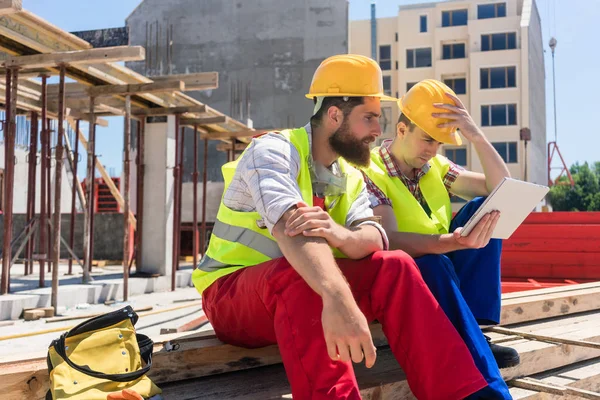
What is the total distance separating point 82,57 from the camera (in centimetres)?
736

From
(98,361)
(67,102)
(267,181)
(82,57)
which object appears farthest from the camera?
(67,102)

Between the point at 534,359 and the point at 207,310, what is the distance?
1.63 meters

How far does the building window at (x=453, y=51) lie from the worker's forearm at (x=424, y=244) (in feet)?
115

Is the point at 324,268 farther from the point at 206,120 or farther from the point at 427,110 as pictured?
the point at 206,120

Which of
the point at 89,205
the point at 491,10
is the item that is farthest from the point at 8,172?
the point at 491,10

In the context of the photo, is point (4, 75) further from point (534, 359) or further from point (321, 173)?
point (534, 359)

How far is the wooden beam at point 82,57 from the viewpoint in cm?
725

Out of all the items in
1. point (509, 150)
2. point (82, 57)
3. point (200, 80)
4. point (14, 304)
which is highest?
point (509, 150)

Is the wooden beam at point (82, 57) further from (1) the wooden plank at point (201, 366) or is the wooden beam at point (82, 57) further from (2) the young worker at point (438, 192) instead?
(1) the wooden plank at point (201, 366)

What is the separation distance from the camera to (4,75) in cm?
835

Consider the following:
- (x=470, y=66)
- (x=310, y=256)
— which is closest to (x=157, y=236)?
(x=310, y=256)

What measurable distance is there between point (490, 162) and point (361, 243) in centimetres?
136

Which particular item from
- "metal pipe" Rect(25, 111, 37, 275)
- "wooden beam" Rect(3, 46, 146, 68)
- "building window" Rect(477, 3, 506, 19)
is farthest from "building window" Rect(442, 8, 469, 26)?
"wooden beam" Rect(3, 46, 146, 68)

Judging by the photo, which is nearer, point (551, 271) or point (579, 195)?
point (551, 271)
